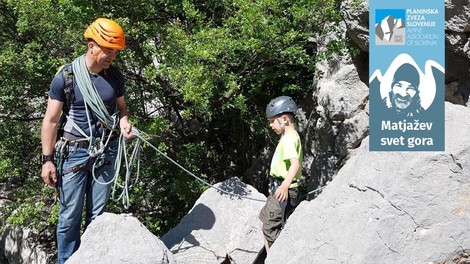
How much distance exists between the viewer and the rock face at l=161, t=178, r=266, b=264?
5414 millimetres

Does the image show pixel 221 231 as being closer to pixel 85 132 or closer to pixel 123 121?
pixel 123 121

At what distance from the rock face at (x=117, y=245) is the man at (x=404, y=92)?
7.86 feet

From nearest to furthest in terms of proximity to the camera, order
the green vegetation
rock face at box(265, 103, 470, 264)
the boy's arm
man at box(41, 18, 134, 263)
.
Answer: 1. rock face at box(265, 103, 470, 264)
2. man at box(41, 18, 134, 263)
3. the boy's arm
4. the green vegetation

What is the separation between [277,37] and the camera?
19.1ft

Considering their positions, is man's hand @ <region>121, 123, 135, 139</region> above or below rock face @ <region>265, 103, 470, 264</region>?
above

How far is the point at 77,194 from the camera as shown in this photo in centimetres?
476

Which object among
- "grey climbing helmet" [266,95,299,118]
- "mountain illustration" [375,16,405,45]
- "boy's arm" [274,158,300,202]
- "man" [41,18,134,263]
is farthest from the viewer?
"mountain illustration" [375,16,405,45]

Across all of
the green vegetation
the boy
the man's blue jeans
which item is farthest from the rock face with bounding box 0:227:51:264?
the boy

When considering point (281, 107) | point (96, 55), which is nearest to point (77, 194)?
point (96, 55)

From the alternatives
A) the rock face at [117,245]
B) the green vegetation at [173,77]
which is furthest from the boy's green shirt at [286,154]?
the rock face at [117,245]

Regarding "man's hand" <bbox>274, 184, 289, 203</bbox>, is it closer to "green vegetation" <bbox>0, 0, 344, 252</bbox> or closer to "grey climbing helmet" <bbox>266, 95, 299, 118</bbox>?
"grey climbing helmet" <bbox>266, 95, 299, 118</bbox>

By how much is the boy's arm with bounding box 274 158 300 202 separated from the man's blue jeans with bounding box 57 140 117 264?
138 cm

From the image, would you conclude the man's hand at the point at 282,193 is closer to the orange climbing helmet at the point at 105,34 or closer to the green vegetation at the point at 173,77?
the green vegetation at the point at 173,77

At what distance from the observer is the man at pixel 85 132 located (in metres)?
4.64
